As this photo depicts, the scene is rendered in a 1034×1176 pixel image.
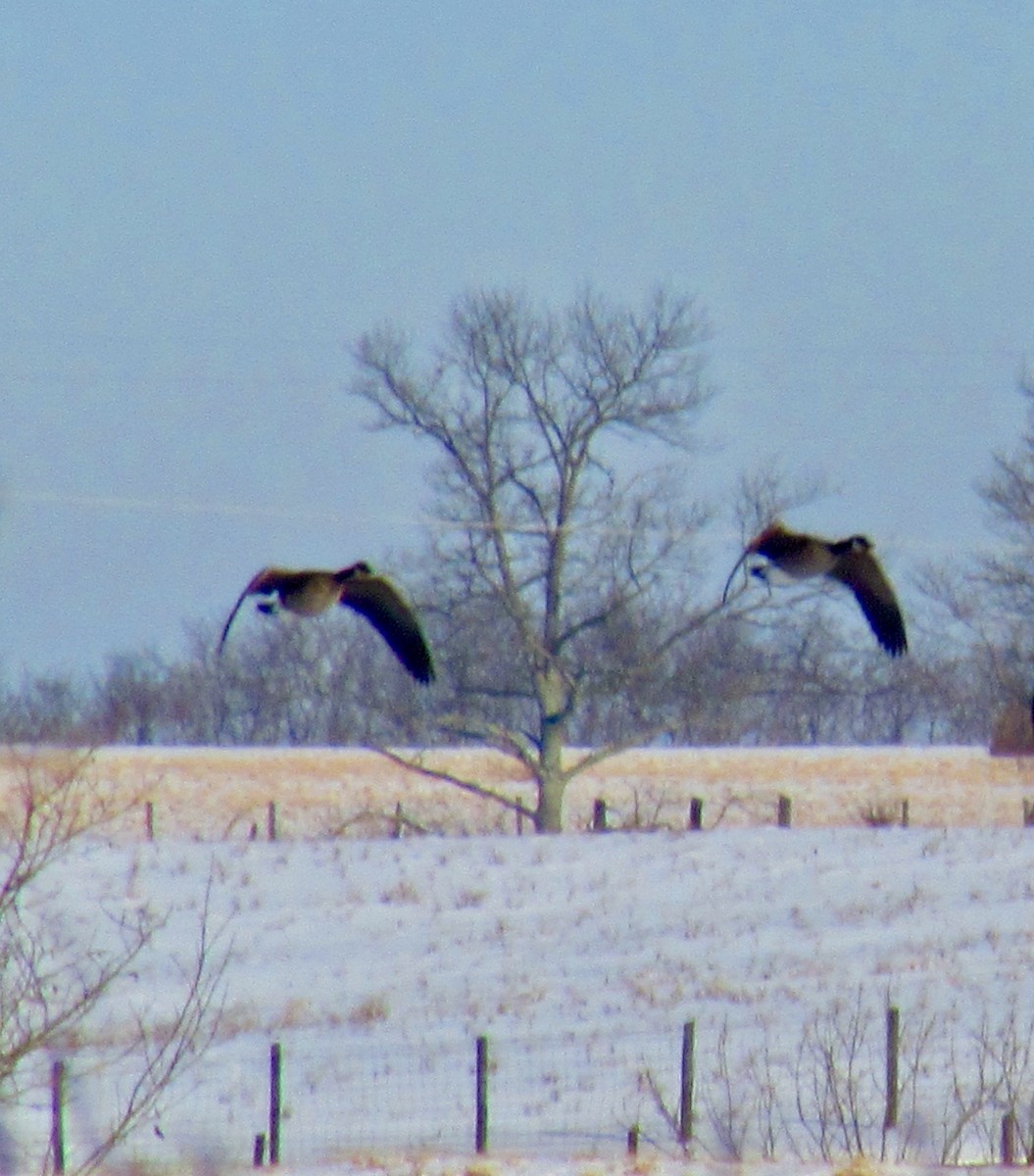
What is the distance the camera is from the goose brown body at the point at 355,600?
5.57m

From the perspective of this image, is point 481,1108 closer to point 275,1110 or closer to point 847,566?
point 275,1110

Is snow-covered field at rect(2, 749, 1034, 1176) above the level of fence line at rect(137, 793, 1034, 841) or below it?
below

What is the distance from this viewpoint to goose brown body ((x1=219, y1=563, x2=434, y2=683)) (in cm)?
557

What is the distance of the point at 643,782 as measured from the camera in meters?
38.9

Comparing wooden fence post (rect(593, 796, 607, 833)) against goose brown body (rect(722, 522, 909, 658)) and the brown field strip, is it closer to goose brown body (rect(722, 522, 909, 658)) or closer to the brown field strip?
the brown field strip

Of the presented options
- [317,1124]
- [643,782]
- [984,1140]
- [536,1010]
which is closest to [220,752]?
[643,782]

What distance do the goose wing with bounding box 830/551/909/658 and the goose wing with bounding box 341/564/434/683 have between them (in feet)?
4.27

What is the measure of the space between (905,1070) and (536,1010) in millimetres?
5130

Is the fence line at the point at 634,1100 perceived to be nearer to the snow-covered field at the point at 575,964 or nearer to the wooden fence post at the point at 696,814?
the snow-covered field at the point at 575,964

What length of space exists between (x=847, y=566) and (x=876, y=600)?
15 centimetres

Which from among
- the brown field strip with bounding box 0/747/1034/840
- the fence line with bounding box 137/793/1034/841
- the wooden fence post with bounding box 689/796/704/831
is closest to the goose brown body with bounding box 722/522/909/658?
the fence line with bounding box 137/793/1034/841

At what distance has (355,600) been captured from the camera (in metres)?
7.17

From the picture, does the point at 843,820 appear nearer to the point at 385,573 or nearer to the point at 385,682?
the point at 385,682

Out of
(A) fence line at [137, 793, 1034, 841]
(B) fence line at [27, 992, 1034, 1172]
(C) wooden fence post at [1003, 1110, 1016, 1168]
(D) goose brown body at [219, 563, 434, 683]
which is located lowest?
(B) fence line at [27, 992, 1034, 1172]
